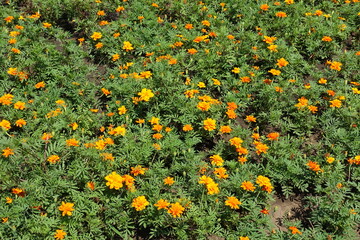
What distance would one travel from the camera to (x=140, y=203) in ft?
11.0

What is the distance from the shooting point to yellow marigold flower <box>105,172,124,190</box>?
3.45m

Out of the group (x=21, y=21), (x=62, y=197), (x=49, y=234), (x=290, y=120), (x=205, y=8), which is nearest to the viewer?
(x=49, y=234)

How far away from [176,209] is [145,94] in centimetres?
150

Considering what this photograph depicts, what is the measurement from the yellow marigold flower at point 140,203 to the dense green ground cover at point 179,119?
38mm

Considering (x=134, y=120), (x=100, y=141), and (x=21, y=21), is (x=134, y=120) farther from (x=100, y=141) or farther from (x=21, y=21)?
(x=21, y=21)

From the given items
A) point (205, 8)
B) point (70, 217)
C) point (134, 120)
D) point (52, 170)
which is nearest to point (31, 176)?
point (52, 170)

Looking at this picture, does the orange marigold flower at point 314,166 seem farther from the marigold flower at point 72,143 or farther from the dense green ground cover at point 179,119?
the marigold flower at point 72,143

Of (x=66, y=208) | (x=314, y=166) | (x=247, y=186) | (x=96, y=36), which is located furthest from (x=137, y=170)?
(x=96, y=36)

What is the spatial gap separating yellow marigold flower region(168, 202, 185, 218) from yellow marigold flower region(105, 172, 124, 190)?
Result: 0.48 meters

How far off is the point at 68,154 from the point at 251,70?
2.53 meters

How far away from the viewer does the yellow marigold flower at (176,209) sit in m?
3.29

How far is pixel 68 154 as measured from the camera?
12.3 ft

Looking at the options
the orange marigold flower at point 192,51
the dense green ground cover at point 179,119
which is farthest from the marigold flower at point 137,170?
the orange marigold flower at point 192,51

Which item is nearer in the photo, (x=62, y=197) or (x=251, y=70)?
(x=62, y=197)
